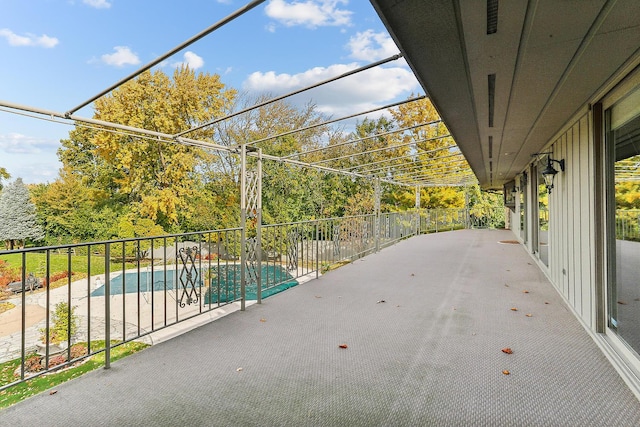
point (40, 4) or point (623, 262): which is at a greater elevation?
point (40, 4)

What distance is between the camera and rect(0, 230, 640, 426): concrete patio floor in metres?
1.83

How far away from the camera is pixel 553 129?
12.8ft

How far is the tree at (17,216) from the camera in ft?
58.2

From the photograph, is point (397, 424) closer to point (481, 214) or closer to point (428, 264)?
point (428, 264)

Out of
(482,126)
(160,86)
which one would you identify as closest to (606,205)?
(482,126)

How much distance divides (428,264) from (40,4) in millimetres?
20345

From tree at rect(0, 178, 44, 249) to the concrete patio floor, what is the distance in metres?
20.3

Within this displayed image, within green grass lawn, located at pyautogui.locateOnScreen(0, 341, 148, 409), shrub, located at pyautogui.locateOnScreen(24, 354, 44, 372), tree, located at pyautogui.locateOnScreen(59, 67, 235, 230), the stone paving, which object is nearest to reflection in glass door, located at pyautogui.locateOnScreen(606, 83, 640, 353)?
the stone paving

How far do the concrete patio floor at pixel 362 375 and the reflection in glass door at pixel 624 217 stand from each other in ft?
1.16

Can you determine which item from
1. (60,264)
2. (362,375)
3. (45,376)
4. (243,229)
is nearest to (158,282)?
(45,376)

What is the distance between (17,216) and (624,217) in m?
23.9

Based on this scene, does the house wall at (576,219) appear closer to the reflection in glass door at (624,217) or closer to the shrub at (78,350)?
the reflection in glass door at (624,217)

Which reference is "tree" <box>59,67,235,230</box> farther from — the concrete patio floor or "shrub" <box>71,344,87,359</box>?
the concrete patio floor

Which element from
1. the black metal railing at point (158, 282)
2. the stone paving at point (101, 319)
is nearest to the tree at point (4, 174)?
the black metal railing at point (158, 282)
